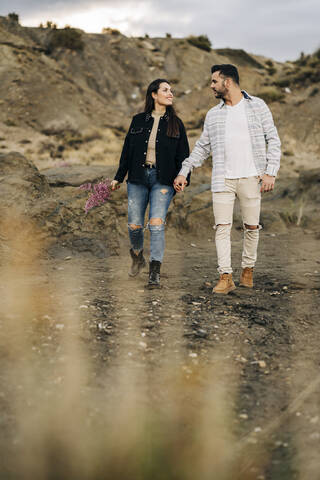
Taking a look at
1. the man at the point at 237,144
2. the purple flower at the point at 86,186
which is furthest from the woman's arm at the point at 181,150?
the purple flower at the point at 86,186

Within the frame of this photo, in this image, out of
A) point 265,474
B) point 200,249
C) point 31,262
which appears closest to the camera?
point 265,474

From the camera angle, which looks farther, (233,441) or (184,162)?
(184,162)

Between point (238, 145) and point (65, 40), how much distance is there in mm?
35576

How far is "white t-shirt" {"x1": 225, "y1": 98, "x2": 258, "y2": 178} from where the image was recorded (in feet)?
16.2

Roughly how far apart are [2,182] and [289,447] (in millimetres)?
5841

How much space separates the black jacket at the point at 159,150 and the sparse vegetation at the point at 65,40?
34.4 meters

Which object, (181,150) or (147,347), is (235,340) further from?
(181,150)

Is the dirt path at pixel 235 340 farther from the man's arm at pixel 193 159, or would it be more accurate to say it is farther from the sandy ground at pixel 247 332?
the man's arm at pixel 193 159

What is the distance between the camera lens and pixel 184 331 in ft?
13.4

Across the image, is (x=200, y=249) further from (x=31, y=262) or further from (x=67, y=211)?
(x=31, y=262)

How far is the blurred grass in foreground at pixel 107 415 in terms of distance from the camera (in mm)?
2434

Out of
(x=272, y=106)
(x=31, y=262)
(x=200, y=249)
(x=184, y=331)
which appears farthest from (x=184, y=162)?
(x=272, y=106)

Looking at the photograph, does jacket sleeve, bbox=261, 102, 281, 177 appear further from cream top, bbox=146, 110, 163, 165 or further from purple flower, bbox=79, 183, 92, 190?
purple flower, bbox=79, 183, 92, 190

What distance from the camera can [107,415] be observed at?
2.81 meters
